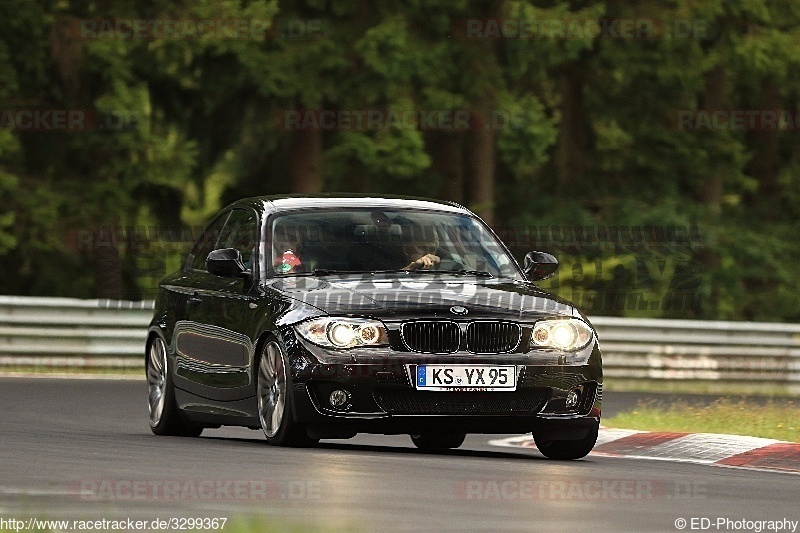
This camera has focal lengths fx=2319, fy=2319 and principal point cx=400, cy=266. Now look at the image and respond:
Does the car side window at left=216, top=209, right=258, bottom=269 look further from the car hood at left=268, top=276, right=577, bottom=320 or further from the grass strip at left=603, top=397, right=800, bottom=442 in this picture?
the grass strip at left=603, top=397, right=800, bottom=442

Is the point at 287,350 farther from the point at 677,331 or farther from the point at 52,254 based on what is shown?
the point at 52,254

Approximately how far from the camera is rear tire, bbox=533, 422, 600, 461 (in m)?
14.6

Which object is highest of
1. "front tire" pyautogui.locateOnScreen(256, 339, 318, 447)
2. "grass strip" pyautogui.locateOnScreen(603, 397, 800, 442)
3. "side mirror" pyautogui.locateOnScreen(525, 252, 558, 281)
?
"side mirror" pyautogui.locateOnScreen(525, 252, 558, 281)

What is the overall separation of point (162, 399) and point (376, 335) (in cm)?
293

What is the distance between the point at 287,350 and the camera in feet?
45.5

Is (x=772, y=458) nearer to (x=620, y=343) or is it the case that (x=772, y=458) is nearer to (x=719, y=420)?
(x=719, y=420)

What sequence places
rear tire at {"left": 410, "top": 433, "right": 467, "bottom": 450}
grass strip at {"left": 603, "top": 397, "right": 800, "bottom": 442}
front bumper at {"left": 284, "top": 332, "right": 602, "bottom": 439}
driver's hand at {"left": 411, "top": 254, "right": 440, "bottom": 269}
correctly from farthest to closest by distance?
grass strip at {"left": 603, "top": 397, "right": 800, "bottom": 442} < rear tire at {"left": 410, "top": 433, "right": 467, "bottom": 450} < driver's hand at {"left": 411, "top": 254, "right": 440, "bottom": 269} < front bumper at {"left": 284, "top": 332, "right": 602, "bottom": 439}

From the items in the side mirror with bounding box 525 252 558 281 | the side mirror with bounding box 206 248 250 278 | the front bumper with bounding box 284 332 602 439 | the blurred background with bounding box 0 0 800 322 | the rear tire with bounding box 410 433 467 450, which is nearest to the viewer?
the front bumper with bounding box 284 332 602 439

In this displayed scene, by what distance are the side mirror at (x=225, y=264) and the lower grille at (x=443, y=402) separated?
65.4 inches

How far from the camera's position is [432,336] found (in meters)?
13.9

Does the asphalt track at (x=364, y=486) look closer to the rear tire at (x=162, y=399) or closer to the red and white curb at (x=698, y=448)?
the rear tire at (x=162, y=399)

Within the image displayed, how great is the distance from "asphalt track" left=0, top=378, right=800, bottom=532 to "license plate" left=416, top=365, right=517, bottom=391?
459 mm

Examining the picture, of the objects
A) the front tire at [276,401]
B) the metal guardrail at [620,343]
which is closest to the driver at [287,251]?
the front tire at [276,401]

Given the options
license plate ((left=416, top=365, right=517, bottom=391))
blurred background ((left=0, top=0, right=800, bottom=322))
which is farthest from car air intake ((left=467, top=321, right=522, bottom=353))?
blurred background ((left=0, top=0, right=800, bottom=322))
